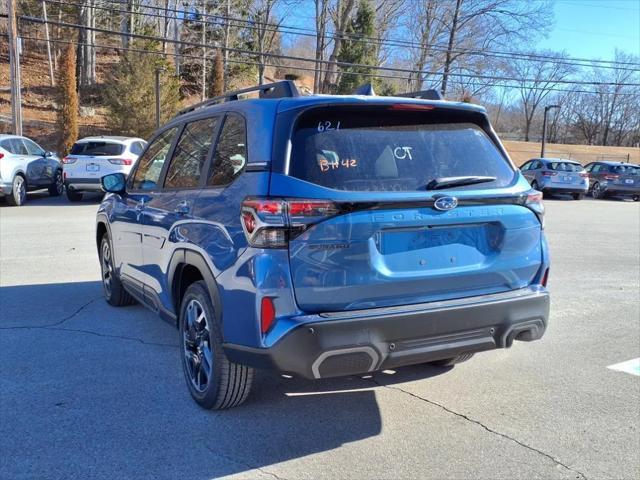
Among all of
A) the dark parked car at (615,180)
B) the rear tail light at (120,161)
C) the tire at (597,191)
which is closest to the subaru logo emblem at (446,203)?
the rear tail light at (120,161)

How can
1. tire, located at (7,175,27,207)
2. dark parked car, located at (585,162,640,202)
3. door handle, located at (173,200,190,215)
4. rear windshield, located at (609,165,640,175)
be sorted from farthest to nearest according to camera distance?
rear windshield, located at (609,165,640,175)
dark parked car, located at (585,162,640,202)
tire, located at (7,175,27,207)
door handle, located at (173,200,190,215)

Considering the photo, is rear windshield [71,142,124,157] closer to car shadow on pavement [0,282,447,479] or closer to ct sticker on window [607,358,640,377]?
car shadow on pavement [0,282,447,479]

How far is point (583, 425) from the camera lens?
141 inches

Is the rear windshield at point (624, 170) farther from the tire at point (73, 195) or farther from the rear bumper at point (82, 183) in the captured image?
the tire at point (73, 195)

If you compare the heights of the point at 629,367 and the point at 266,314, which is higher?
the point at 266,314

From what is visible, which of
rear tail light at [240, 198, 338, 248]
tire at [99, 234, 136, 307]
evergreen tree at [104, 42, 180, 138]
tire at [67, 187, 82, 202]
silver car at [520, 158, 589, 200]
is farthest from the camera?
evergreen tree at [104, 42, 180, 138]

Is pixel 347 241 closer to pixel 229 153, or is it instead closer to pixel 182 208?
pixel 229 153

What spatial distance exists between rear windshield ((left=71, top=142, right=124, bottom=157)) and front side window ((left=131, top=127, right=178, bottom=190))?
11032 millimetres

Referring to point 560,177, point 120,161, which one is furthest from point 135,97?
point 560,177

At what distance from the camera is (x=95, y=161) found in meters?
15.2

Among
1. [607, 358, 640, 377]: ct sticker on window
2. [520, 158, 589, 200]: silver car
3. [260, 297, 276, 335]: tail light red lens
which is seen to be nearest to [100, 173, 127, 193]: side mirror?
[260, 297, 276, 335]: tail light red lens

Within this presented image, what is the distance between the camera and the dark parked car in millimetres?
24281

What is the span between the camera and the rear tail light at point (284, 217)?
2.86 meters

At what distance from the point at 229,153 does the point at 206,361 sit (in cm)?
131
